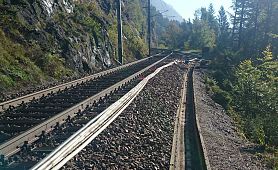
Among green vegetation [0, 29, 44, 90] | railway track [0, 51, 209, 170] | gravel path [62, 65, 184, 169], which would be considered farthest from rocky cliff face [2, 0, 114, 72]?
gravel path [62, 65, 184, 169]

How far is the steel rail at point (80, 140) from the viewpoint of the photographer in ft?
17.3

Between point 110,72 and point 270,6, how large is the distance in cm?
3937

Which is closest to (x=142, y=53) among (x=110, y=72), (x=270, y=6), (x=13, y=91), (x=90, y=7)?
(x=90, y=7)

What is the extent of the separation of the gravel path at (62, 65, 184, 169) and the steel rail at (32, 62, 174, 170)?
103mm

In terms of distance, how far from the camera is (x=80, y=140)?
6586 millimetres

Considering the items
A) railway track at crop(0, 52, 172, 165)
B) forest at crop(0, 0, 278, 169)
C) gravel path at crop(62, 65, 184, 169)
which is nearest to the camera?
gravel path at crop(62, 65, 184, 169)

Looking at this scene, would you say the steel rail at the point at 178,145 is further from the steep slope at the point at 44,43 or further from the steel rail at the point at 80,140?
the steep slope at the point at 44,43

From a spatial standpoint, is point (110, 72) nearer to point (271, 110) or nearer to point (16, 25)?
point (16, 25)

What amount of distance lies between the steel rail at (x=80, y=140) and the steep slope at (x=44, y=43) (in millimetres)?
4930

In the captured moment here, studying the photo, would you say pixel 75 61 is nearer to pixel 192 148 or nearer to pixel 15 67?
pixel 15 67

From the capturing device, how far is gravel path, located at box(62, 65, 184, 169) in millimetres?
6086

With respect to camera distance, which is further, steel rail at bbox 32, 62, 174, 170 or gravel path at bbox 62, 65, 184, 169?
gravel path at bbox 62, 65, 184, 169

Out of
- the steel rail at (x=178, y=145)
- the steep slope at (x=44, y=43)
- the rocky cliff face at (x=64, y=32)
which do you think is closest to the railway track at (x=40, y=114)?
the steep slope at (x=44, y=43)

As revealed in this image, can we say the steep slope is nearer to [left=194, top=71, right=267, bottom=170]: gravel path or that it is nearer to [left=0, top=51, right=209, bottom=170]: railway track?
[left=0, top=51, right=209, bottom=170]: railway track
